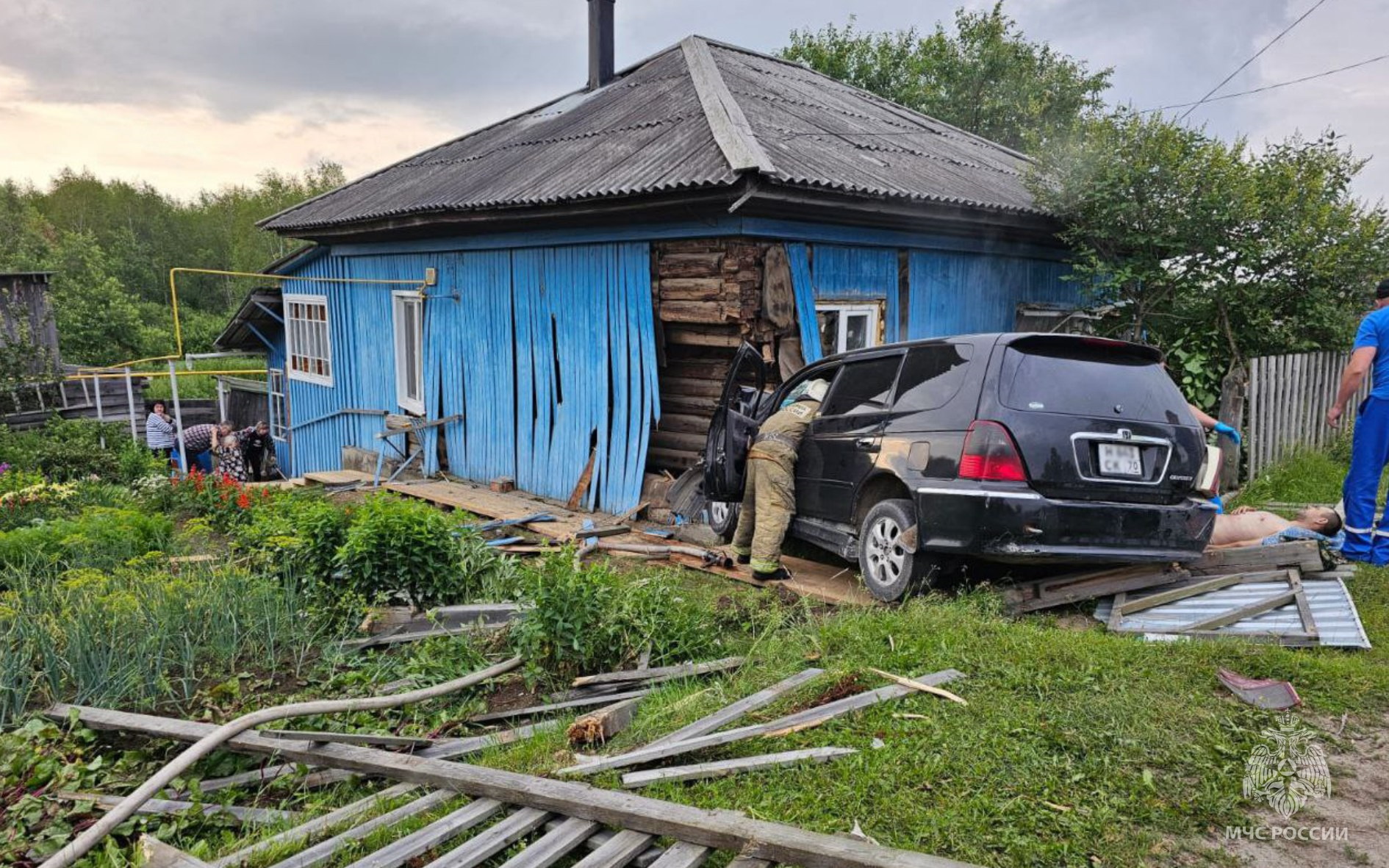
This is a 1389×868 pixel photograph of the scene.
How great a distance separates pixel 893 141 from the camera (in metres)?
10.8

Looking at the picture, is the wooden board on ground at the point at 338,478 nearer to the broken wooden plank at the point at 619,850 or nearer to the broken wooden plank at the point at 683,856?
the broken wooden plank at the point at 619,850

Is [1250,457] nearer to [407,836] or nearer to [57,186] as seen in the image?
[407,836]

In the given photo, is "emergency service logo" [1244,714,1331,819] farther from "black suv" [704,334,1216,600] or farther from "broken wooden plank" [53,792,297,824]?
"broken wooden plank" [53,792,297,824]

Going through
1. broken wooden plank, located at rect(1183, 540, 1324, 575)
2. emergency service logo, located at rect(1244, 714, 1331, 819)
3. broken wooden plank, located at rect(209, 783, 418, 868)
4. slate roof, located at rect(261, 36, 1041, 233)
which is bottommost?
broken wooden plank, located at rect(209, 783, 418, 868)

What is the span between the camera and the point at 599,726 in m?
3.61

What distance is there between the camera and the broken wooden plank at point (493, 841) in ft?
9.05

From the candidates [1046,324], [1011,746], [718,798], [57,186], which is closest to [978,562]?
[1011,746]

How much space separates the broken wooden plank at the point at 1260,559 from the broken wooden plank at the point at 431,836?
15.3 ft

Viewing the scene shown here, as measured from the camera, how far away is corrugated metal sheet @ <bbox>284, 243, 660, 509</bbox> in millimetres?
8516

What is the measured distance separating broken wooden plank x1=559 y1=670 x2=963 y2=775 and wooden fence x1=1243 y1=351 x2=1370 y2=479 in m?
6.76

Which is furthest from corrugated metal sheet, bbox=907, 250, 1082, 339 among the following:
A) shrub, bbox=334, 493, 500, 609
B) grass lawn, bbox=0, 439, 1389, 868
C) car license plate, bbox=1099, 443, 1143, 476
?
shrub, bbox=334, 493, 500, 609

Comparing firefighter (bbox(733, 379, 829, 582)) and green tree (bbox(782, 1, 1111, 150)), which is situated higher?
green tree (bbox(782, 1, 1111, 150))

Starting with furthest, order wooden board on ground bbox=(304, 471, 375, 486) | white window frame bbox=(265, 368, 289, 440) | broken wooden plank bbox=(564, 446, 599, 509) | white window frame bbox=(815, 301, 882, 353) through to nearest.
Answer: white window frame bbox=(265, 368, 289, 440) → wooden board on ground bbox=(304, 471, 375, 486) → broken wooden plank bbox=(564, 446, 599, 509) → white window frame bbox=(815, 301, 882, 353)

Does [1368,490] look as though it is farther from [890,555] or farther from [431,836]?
[431,836]
